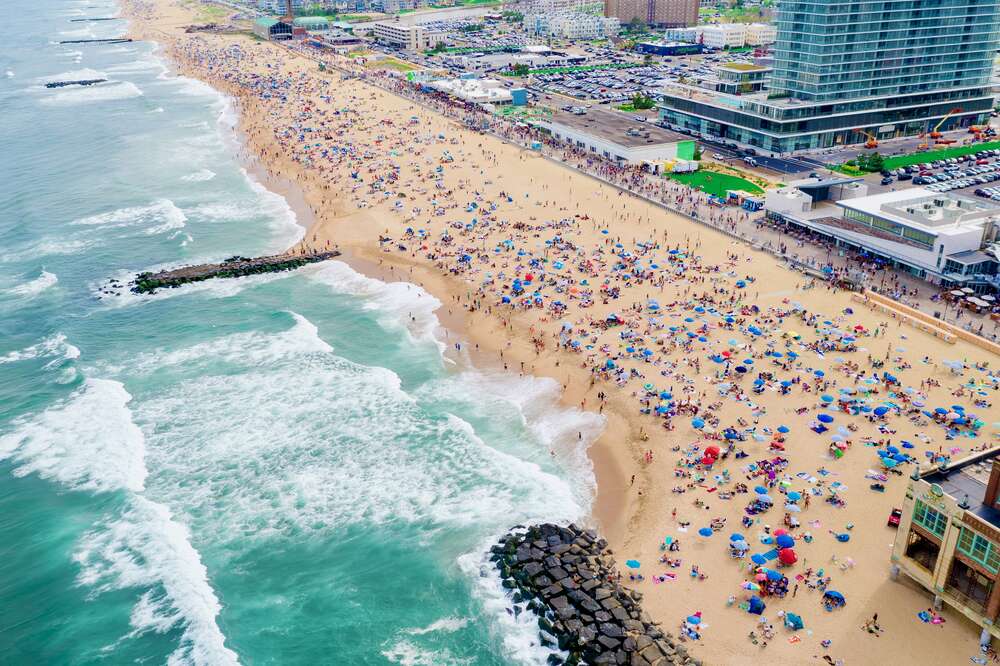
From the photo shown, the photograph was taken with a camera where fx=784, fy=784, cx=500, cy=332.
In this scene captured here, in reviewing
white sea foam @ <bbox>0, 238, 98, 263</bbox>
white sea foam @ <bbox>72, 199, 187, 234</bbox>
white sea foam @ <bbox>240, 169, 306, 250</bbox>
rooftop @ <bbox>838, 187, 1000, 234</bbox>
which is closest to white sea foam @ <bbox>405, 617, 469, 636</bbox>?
rooftop @ <bbox>838, 187, 1000, 234</bbox>

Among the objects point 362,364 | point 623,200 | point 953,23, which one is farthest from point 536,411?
point 953,23

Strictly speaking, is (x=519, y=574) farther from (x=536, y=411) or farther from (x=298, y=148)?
(x=298, y=148)

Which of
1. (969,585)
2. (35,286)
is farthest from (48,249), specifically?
(969,585)

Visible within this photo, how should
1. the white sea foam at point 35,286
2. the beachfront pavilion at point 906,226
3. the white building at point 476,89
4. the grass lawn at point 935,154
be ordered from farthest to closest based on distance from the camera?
1. the white building at point 476,89
2. the grass lawn at point 935,154
3. the white sea foam at point 35,286
4. the beachfront pavilion at point 906,226

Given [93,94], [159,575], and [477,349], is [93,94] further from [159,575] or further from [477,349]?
[159,575]

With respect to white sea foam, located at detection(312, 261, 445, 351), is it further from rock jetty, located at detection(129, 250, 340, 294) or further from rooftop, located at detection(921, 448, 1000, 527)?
rooftop, located at detection(921, 448, 1000, 527)

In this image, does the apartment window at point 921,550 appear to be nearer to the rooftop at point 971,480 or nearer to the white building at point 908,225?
the rooftop at point 971,480

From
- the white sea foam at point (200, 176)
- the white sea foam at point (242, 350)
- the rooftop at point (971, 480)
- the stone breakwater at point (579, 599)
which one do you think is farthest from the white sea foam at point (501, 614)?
the white sea foam at point (200, 176)
